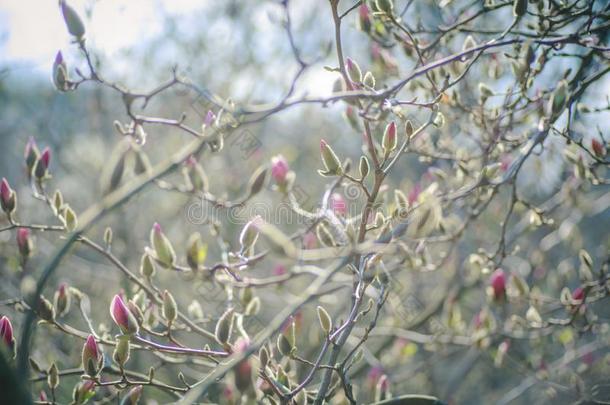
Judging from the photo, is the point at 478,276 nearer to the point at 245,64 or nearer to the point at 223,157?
the point at 223,157

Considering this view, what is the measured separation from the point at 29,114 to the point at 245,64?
81.5 inches

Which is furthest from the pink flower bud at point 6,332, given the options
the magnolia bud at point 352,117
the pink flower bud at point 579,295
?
the pink flower bud at point 579,295

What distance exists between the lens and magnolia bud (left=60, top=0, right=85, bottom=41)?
4.20 ft

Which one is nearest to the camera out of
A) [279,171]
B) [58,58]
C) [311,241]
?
[58,58]

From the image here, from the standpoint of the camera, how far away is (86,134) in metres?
5.73

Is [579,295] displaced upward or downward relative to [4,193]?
downward

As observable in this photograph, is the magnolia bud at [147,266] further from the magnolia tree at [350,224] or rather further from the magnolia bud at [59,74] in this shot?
the magnolia bud at [59,74]

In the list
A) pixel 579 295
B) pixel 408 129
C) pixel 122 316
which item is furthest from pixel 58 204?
pixel 579 295

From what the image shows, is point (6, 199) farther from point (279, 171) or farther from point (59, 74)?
point (279, 171)

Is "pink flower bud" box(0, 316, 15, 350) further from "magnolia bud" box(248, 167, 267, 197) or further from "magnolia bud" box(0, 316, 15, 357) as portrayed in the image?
"magnolia bud" box(248, 167, 267, 197)

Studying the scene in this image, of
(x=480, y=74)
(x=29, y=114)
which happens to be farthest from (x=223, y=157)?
(x=480, y=74)

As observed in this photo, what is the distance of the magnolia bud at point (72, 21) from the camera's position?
4.20 ft

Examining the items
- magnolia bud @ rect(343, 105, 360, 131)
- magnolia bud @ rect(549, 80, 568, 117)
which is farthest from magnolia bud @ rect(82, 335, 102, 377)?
magnolia bud @ rect(549, 80, 568, 117)

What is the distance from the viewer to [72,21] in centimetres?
130
